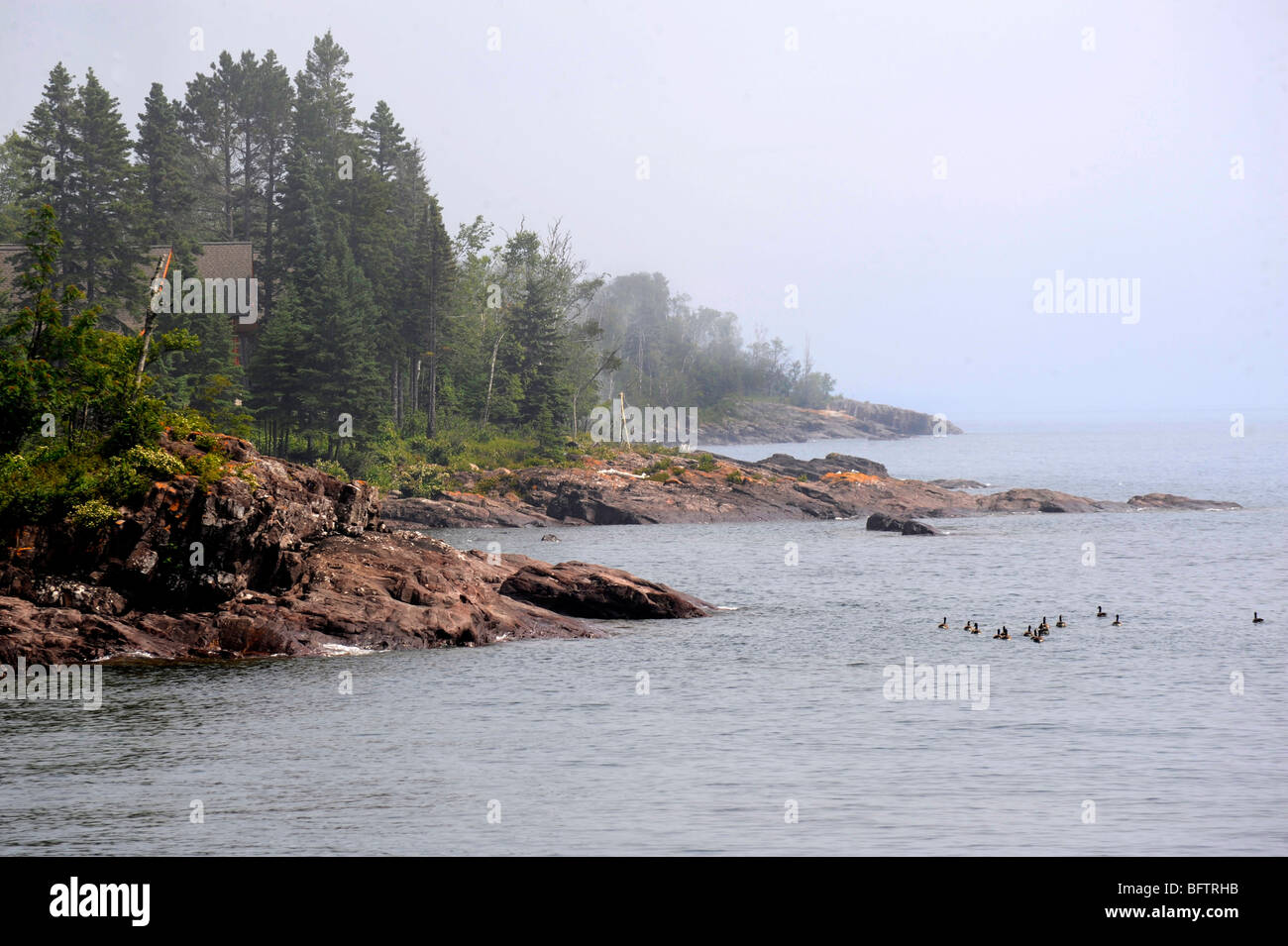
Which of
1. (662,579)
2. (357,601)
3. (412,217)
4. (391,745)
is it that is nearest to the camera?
(391,745)

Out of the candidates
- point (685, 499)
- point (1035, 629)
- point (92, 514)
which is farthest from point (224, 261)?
point (1035, 629)

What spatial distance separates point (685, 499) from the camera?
271 feet

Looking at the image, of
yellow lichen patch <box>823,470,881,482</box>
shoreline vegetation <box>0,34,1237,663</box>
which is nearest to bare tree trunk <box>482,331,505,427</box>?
shoreline vegetation <box>0,34,1237,663</box>

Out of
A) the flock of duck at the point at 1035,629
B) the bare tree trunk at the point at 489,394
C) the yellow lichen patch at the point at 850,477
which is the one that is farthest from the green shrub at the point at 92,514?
the yellow lichen patch at the point at 850,477

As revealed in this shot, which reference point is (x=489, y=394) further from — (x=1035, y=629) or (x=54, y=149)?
(x=1035, y=629)

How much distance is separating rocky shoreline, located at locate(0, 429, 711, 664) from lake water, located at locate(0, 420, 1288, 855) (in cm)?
124

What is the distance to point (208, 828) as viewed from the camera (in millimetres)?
18234

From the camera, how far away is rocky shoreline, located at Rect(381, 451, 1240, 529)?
77000mm

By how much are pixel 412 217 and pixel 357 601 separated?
76796 millimetres

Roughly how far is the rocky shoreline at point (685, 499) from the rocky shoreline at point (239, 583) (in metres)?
36.6

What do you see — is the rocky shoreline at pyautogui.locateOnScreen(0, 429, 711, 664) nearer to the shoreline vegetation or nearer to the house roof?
the shoreline vegetation

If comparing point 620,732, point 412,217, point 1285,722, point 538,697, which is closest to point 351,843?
point 620,732

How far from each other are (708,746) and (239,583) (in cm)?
1569

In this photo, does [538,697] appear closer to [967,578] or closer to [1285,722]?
[1285,722]
